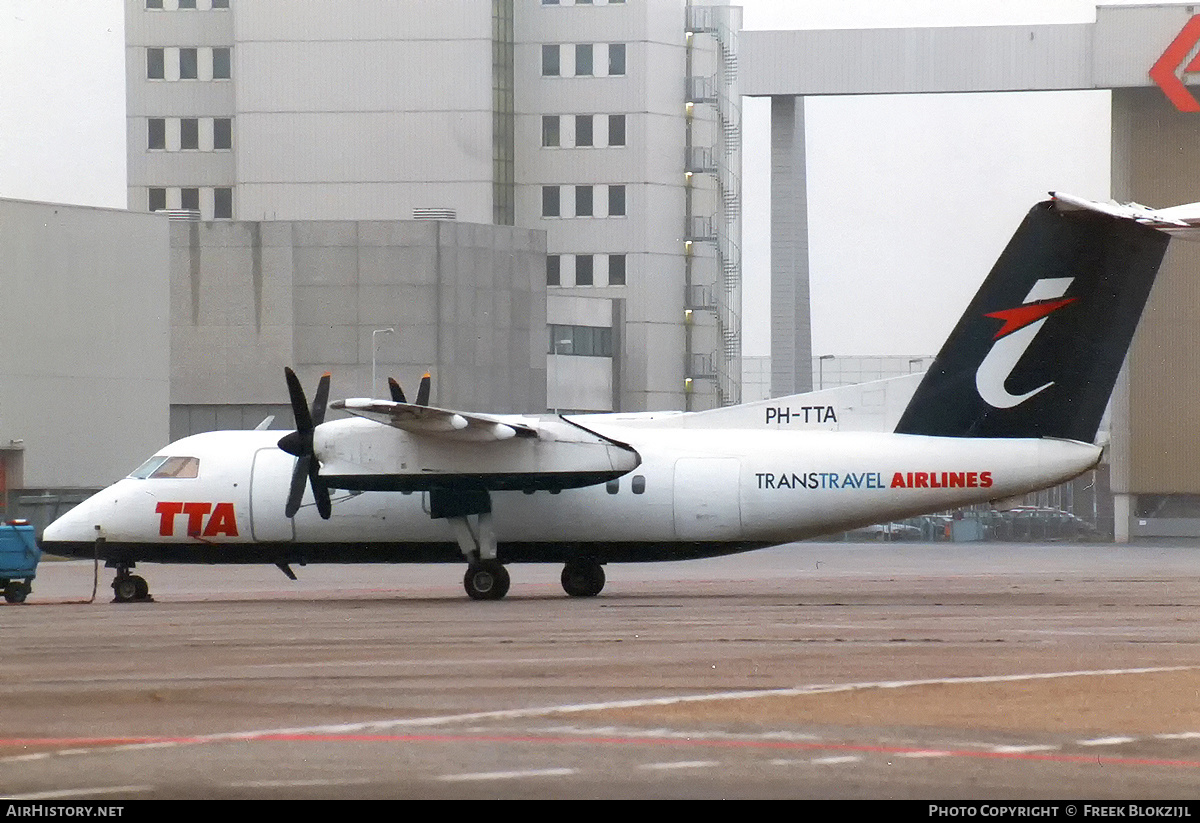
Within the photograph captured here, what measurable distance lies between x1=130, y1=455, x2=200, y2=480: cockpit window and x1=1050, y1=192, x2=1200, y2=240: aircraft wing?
14.5 metres

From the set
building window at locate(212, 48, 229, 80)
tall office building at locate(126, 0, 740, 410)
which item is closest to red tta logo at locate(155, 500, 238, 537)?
tall office building at locate(126, 0, 740, 410)

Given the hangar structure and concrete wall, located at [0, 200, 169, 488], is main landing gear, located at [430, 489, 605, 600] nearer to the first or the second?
the hangar structure

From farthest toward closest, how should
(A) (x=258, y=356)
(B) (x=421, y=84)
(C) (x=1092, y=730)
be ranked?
(B) (x=421, y=84) → (A) (x=258, y=356) → (C) (x=1092, y=730)

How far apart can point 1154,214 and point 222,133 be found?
8860cm

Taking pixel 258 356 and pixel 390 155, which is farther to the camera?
pixel 390 155

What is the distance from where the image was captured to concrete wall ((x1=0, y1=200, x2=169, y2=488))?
65.6m

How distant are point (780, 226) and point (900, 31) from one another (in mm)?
8562

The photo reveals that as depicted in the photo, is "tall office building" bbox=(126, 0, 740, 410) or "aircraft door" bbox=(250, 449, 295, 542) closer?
"aircraft door" bbox=(250, 449, 295, 542)

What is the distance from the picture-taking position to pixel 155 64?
10638 centimetres

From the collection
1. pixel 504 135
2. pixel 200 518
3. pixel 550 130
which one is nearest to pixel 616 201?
pixel 550 130

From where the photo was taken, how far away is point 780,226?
224ft

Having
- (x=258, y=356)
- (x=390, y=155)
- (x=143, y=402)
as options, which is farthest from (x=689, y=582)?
(x=390, y=155)

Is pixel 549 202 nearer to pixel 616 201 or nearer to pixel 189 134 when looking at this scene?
pixel 616 201

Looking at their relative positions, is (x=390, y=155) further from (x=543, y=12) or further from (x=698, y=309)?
(x=698, y=309)
